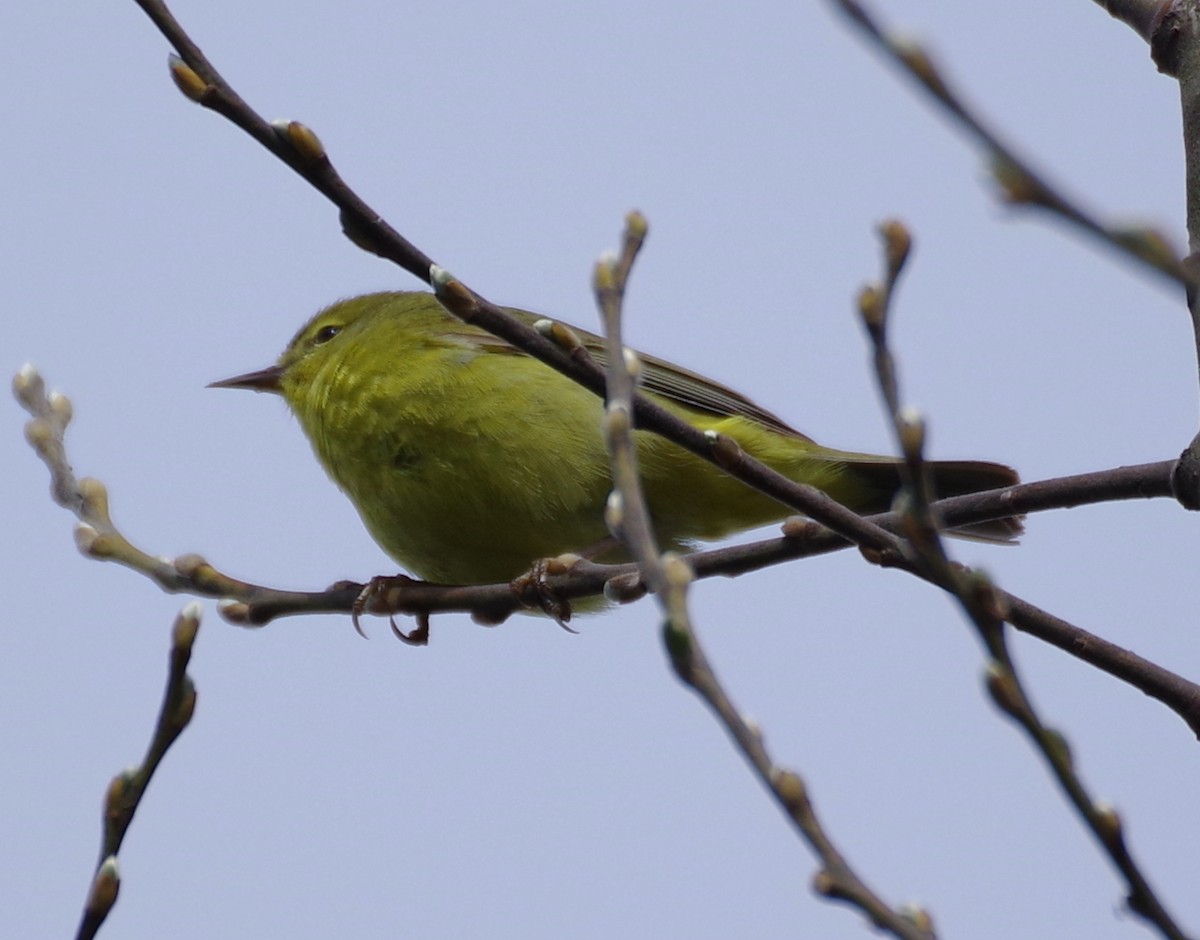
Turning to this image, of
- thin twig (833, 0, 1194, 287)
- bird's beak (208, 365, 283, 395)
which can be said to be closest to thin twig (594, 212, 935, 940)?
thin twig (833, 0, 1194, 287)

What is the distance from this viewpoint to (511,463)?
5.06 meters

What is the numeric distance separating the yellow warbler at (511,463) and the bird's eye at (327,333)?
98 centimetres

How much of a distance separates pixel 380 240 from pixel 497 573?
9.48 feet

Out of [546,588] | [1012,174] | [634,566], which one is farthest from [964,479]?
[1012,174]

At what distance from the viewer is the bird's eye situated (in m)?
6.61

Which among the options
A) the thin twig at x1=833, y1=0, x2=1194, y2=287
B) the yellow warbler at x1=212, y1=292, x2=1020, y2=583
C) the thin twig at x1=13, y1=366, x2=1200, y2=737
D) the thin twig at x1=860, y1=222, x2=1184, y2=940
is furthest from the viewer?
the yellow warbler at x1=212, y1=292, x2=1020, y2=583

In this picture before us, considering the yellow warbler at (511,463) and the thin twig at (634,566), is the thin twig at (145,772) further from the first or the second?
the yellow warbler at (511,463)

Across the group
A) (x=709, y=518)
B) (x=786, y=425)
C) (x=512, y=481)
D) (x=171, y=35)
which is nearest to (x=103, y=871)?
(x=171, y=35)

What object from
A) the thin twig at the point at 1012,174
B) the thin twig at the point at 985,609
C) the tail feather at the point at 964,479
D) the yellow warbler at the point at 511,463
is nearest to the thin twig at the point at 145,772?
the thin twig at the point at 985,609

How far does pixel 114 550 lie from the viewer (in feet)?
10.7

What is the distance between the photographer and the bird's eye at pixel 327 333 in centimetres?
661

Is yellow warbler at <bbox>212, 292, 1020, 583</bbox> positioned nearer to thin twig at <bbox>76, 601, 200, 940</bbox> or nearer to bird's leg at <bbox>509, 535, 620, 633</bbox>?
bird's leg at <bbox>509, 535, 620, 633</bbox>

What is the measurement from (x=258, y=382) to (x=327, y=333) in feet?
1.58

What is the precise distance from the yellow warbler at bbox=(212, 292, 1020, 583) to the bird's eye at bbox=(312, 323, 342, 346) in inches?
38.8
